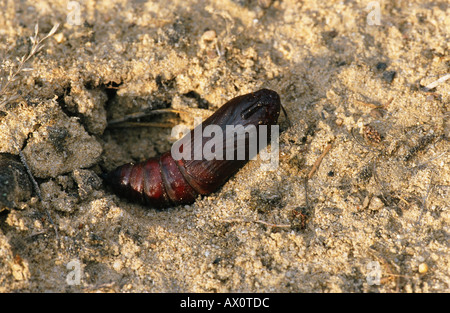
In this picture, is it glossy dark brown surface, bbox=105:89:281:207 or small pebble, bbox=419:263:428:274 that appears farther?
glossy dark brown surface, bbox=105:89:281:207

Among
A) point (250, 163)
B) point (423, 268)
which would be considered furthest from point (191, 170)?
point (423, 268)

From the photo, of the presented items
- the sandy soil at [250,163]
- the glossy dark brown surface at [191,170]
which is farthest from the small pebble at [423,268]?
the glossy dark brown surface at [191,170]

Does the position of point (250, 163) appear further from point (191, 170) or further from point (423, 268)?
point (423, 268)

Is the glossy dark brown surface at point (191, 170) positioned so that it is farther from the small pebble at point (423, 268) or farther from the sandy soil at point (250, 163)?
the small pebble at point (423, 268)

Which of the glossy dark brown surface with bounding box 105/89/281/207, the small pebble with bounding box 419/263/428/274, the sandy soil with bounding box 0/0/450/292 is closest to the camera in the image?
the small pebble with bounding box 419/263/428/274

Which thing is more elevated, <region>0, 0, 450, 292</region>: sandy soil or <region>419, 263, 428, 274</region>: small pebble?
<region>0, 0, 450, 292</region>: sandy soil

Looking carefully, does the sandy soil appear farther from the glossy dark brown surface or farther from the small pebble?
the glossy dark brown surface

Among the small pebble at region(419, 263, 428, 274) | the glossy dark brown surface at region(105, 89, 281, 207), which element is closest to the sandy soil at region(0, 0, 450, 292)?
the small pebble at region(419, 263, 428, 274)

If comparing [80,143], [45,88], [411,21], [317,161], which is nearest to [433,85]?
[411,21]

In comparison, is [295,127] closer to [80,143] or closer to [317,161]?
[317,161]
